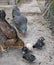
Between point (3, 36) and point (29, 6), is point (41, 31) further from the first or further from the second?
point (29, 6)

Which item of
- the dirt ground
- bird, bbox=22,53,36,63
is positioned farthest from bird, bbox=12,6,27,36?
bird, bbox=22,53,36,63

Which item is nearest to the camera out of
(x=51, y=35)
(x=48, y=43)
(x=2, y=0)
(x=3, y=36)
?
(x=3, y=36)

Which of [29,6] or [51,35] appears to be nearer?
[51,35]

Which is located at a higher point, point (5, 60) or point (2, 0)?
point (2, 0)

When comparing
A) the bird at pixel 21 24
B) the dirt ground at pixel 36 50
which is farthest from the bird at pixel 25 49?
the bird at pixel 21 24

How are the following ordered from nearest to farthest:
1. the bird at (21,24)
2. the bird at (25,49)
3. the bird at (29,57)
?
the bird at (29,57), the bird at (25,49), the bird at (21,24)

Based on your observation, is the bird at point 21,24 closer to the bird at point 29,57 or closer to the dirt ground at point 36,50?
the dirt ground at point 36,50

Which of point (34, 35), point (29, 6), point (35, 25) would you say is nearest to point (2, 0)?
point (29, 6)

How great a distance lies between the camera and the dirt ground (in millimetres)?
3248

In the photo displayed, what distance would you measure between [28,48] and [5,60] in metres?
0.42

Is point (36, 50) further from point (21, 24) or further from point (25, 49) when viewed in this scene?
point (21, 24)

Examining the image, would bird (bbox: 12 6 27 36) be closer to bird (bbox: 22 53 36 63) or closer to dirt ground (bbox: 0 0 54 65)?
dirt ground (bbox: 0 0 54 65)

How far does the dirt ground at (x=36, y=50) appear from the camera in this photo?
3.25 meters

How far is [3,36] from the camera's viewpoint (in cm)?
348
